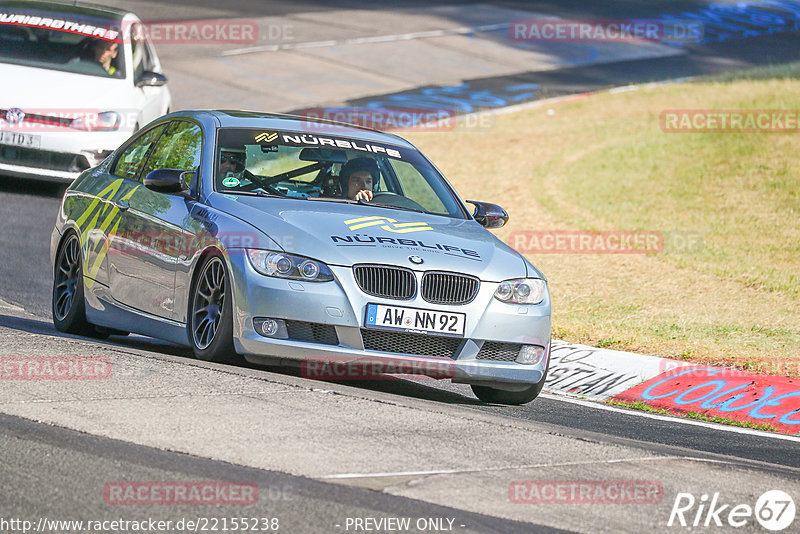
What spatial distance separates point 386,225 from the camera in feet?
26.1

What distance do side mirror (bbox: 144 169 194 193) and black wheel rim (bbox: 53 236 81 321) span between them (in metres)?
1.35

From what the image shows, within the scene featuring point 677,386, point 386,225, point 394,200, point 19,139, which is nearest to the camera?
point 386,225

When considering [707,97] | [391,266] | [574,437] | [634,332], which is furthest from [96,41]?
[707,97]

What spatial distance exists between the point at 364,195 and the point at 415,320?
4.86ft

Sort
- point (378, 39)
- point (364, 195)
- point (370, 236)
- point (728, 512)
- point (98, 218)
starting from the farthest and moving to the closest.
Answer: point (378, 39) → point (98, 218) → point (364, 195) → point (370, 236) → point (728, 512)

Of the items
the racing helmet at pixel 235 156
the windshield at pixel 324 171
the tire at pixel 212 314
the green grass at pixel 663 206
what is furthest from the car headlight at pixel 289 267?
the green grass at pixel 663 206

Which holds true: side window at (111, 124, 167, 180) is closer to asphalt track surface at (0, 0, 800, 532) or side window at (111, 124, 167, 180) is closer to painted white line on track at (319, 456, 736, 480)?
asphalt track surface at (0, 0, 800, 532)

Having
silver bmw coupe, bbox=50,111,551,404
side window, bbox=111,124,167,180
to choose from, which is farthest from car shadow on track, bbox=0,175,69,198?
silver bmw coupe, bbox=50,111,551,404

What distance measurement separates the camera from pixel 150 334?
8484 mm

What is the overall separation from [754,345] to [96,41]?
350 inches

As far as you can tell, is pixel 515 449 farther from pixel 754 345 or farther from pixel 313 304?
pixel 754 345

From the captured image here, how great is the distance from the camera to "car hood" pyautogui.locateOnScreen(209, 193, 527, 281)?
7.46m

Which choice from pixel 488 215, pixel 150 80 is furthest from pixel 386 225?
pixel 150 80

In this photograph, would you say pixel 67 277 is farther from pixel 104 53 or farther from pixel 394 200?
pixel 104 53
